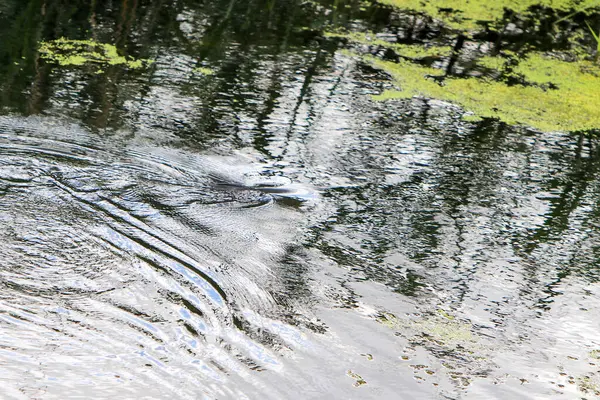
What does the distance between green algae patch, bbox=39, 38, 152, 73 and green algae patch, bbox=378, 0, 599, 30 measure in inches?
156

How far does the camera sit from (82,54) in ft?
20.5

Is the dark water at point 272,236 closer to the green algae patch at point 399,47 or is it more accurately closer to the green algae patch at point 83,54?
the green algae patch at point 83,54

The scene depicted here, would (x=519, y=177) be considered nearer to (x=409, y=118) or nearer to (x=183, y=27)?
(x=409, y=118)

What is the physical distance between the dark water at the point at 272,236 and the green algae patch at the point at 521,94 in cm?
22

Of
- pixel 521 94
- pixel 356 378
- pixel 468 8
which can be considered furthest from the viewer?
pixel 468 8

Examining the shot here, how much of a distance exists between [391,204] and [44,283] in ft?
7.36

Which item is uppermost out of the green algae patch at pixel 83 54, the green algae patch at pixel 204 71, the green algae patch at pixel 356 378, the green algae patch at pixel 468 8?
the green algae patch at pixel 468 8

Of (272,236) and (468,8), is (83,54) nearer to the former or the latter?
(272,236)

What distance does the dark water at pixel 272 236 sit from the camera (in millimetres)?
3105

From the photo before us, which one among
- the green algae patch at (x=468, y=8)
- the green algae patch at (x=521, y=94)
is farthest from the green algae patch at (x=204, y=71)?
the green algae patch at (x=468, y=8)

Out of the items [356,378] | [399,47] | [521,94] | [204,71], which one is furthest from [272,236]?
[399,47]

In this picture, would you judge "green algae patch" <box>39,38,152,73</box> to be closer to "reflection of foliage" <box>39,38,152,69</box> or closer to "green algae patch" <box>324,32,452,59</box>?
"reflection of foliage" <box>39,38,152,69</box>

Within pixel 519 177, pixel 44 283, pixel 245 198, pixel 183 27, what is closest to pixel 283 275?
pixel 245 198

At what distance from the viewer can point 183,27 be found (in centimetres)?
731
